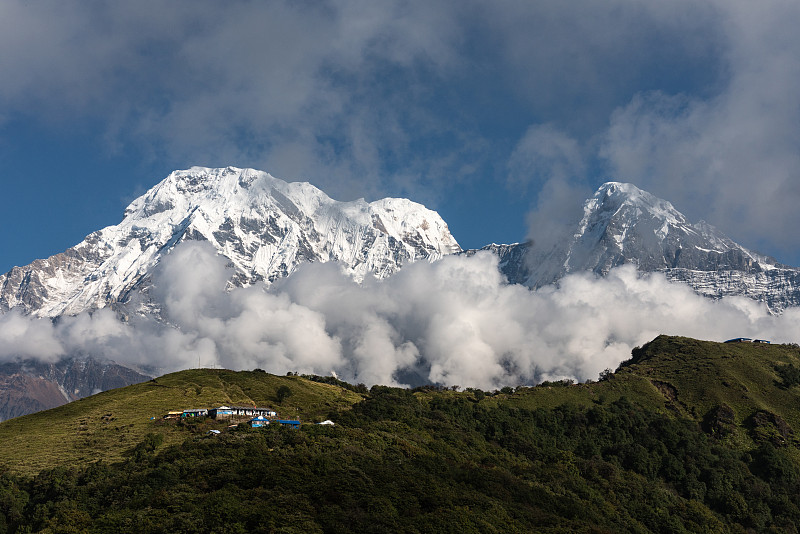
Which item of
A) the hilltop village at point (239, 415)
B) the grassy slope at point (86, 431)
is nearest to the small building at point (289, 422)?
the hilltop village at point (239, 415)

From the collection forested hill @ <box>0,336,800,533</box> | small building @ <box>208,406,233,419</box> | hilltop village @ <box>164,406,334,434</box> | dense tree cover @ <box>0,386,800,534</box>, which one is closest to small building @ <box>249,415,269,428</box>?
hilltop village @ <box>164,406,334,434</box>

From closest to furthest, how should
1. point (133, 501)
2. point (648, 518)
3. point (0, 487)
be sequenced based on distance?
1. point (133, 501)
2. point (0, 487)
3. point (648, 518)

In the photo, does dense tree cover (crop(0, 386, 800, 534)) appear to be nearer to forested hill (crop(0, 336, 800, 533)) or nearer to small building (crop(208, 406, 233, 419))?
forested hill (crop(0, 336, 800, 533))

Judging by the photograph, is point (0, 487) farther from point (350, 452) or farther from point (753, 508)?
point (753, 508)

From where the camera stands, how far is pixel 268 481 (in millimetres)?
115812

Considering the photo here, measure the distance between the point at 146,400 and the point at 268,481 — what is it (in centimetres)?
9779

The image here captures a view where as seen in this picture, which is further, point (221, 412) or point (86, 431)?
point (221, 412)

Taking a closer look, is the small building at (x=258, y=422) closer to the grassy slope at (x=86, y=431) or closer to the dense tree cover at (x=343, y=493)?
the grassy slope at (x=86, y=431)

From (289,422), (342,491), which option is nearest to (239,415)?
(289,422)

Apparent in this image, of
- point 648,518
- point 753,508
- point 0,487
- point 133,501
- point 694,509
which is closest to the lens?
point 133,501

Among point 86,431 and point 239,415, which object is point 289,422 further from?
point 86,431

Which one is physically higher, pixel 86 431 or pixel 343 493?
pixel 86 431

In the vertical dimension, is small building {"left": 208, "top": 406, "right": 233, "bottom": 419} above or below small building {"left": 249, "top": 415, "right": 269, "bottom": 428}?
above

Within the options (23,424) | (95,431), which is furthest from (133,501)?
(23,424)
